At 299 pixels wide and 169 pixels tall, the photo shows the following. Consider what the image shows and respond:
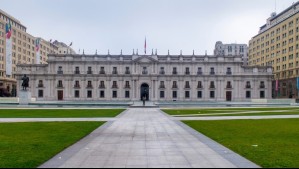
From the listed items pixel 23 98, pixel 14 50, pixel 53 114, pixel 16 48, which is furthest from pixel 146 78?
pixel 53 114

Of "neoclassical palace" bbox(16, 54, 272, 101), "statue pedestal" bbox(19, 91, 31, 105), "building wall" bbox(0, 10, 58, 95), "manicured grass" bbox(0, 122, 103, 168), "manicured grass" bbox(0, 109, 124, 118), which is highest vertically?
"building wall" bbox(0, 10, 58, 95)

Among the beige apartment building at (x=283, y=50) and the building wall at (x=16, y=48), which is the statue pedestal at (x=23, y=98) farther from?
the beige apartment building at (x=283, y=50)

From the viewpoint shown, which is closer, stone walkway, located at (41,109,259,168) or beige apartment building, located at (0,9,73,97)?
stone walkway, located at (41,109,259,168)

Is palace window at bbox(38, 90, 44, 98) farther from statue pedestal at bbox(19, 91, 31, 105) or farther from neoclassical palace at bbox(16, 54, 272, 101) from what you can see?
statue pedestal at bbox(19, 91, 31, 105)

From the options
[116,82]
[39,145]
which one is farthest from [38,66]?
[39,145]

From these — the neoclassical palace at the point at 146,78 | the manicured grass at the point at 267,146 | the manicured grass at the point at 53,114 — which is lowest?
the manicured grass at the point at 53,114

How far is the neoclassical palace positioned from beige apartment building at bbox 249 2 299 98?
604 cm

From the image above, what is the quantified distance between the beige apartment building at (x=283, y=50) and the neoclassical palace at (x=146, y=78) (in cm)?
604

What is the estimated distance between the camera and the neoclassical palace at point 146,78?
262 feet

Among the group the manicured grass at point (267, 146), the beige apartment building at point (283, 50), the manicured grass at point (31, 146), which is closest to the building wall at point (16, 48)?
the beige apartment building at point (283, 50)

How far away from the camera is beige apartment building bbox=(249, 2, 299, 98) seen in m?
77.8

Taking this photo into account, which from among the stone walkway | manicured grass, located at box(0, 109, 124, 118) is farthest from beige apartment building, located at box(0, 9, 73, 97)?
the stone walkway

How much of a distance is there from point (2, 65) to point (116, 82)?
3324 cm

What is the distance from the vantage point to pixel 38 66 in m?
80.4
